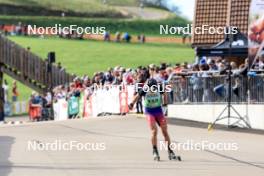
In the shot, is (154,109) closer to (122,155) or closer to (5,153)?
(122,155)

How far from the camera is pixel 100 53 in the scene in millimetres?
72812

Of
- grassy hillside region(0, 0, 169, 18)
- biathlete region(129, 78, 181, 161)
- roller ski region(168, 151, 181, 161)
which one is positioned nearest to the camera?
roller ski region(168, 151, 181, 161)

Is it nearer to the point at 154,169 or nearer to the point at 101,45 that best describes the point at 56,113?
the point at 154,169

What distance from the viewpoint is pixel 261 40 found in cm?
2502

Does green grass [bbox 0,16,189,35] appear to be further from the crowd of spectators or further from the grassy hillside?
the crowd of spectators

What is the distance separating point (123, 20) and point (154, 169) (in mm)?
82905

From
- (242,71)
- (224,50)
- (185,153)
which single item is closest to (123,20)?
(224,50)

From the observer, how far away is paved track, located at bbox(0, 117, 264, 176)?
16.7 m

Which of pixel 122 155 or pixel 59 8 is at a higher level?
pixel 59 8

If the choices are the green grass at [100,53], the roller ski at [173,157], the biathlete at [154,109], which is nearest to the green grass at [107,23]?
the green grass at [100,53]

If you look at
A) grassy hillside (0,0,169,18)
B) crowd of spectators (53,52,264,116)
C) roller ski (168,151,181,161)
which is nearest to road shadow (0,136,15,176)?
roller ski (168,151,181,161)

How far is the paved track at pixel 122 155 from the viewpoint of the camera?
657 inches

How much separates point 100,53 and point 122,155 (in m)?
53.5

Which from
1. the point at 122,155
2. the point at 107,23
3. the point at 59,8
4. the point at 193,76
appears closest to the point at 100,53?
the point at 107,23
